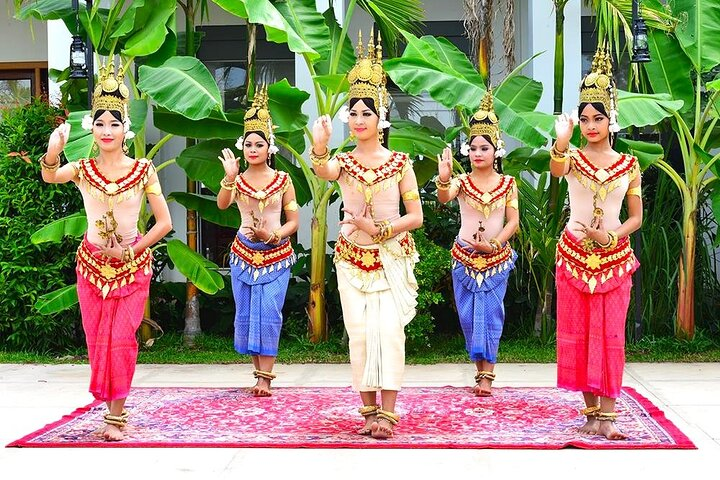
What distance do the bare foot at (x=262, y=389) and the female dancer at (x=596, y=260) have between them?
7.46ft

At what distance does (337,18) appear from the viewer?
35.1ft

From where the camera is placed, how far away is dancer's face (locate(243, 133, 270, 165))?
7.43 meters

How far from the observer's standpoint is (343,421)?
6340mm

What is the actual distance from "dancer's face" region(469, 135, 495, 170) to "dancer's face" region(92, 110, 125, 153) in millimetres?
2633

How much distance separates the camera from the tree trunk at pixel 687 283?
934 centimetres

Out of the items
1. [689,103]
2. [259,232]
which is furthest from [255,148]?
[689,103]

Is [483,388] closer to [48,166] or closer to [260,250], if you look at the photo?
[260,250]

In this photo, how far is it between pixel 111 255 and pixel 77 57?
342 centimetres

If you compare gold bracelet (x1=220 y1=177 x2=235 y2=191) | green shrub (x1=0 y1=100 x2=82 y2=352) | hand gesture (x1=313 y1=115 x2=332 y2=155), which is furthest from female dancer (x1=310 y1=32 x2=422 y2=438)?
green shrub (x1=0 y1=100 x2=82 y2=352)

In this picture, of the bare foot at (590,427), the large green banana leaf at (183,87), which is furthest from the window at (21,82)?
the bare foot at (590,427)

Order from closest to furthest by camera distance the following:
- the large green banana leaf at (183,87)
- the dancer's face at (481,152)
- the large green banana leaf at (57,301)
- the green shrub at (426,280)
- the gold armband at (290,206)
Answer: the dancer's face at (481,152)
the gold armband at (290,206)
the large green banana leaf at (183,87)
the large green banana leaf at (57,301)
the green shrub at (426,280)

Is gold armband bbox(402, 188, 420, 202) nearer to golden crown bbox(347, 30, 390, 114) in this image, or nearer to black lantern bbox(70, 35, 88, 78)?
golden crown bbox(347, 30, 390, 114)

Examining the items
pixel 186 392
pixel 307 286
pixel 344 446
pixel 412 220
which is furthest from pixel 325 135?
pixel 307 286
